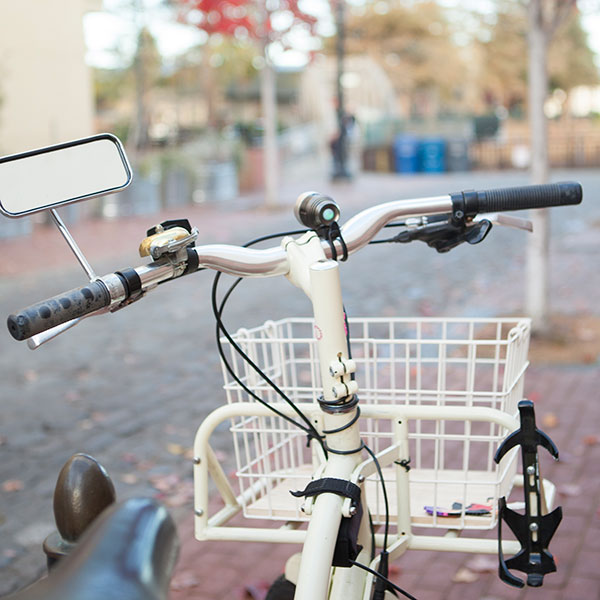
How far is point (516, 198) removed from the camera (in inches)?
76.8

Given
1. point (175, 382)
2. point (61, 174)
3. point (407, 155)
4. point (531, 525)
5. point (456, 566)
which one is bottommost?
point (407, 155)

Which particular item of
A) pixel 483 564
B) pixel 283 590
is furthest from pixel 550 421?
pixel 283 590

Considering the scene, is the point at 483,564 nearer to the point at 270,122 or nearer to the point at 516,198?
the point at 516,198

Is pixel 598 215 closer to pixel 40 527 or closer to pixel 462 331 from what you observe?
pixel 462 331

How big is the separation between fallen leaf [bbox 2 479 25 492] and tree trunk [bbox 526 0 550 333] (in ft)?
12.1

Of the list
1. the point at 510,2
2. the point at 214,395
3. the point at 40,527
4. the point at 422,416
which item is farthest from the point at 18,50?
the point at 510,2

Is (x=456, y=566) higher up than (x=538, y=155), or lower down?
lower down

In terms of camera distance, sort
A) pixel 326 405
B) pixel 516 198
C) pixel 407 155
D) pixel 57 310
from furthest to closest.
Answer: pixel 407 155
pixel 516 198
pixel 326 405
pixel 57 310

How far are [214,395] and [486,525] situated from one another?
11.4 feet

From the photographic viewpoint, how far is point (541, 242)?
582cm

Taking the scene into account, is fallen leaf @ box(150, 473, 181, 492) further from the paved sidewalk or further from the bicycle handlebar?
the bicycle handlebar

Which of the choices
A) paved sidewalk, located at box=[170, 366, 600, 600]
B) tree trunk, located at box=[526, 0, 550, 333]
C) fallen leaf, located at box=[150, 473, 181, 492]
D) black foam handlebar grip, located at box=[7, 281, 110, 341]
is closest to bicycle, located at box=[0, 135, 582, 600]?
black foam handlebar grip, located at box=[7, 281, 110, 341]

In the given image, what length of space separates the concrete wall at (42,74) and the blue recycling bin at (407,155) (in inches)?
373

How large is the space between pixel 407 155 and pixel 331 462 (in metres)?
21.8
